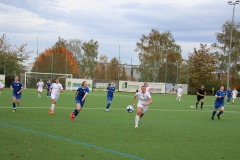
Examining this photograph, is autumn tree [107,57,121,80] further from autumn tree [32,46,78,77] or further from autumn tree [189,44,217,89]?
autumn tree [189,44,217,89]

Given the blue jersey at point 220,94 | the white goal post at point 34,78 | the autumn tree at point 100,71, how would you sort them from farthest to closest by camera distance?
the autumn tree at point 100,71 → the white goal post at point 34,78 → the blue jersey at point 220,94

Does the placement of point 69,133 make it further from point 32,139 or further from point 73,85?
point 73,85

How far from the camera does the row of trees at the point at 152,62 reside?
62.6 meters

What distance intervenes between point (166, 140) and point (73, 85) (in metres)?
48.0

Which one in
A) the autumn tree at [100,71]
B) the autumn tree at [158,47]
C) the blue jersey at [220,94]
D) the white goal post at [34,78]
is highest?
the autumn tree at [158,47]

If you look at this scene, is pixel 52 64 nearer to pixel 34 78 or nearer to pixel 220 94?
pixel 34 78

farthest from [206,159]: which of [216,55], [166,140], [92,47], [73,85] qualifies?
[92,47]

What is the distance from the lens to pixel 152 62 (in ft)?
230

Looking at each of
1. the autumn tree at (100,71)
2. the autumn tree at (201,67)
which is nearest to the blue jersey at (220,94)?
the autumn tree at (100,71)

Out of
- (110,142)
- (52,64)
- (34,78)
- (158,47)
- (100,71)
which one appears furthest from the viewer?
(158,47)

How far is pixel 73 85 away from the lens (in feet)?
194

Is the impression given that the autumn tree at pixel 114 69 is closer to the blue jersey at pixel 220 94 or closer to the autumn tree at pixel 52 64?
the autumn tree at pixel 52 64

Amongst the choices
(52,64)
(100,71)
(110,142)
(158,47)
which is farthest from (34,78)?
(110,142)

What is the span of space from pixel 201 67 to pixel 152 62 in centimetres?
1382
